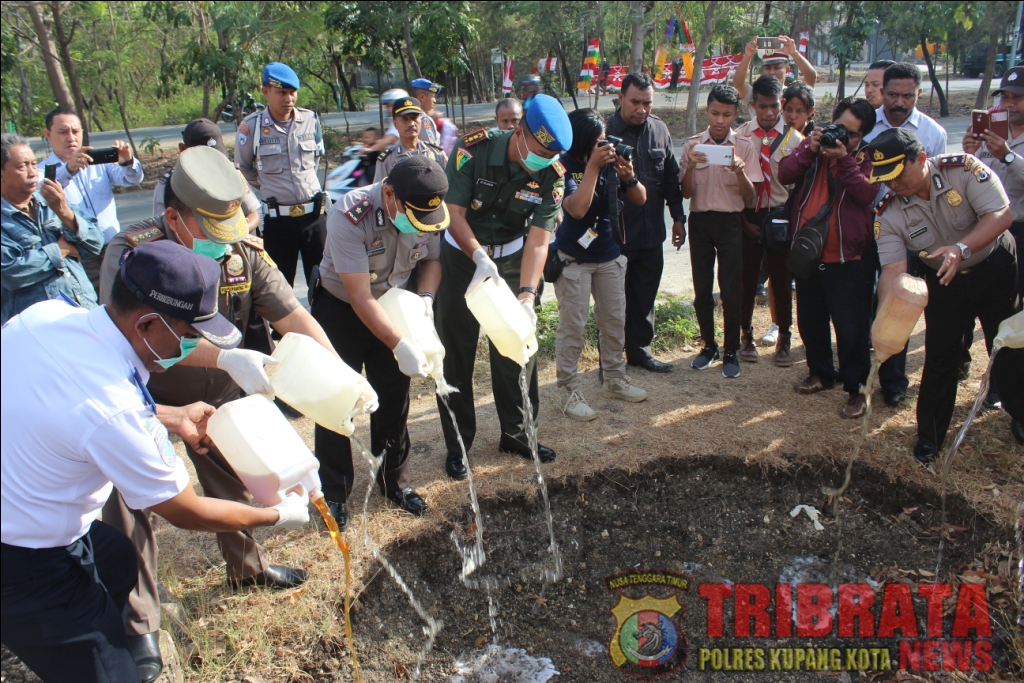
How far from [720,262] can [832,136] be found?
1072mm

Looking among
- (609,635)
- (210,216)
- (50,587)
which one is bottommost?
(609,635)

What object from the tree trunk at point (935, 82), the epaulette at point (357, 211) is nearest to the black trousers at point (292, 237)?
the epaulette at point (357, 211)

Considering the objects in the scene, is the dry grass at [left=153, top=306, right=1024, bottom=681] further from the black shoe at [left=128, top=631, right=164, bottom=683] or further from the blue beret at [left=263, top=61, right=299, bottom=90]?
the blue beret at [left=263, top=61, right=299, bottom=90]

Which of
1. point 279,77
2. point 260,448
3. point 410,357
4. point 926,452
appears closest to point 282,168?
point 279,77

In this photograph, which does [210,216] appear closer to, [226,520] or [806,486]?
[226,520]

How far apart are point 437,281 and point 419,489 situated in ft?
3.60

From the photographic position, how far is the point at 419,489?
3756 millimetres

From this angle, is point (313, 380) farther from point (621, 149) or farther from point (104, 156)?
point (104, 156)

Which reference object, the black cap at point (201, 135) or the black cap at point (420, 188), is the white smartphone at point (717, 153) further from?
the black cap at point (201, 135)

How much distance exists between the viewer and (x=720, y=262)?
15.5ft

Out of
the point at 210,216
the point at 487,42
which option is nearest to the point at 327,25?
the point at 487,42

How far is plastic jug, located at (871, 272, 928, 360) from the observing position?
302 centimetres

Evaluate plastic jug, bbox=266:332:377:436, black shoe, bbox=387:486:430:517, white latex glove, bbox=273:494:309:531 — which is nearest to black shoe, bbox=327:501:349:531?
black shoe, bbox=387:486:430:517

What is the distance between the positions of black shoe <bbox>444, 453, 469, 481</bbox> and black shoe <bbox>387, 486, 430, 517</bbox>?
0.25m
